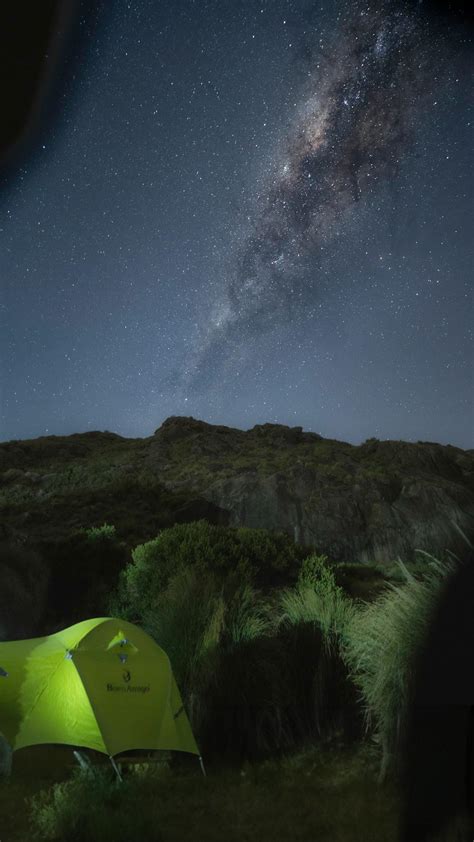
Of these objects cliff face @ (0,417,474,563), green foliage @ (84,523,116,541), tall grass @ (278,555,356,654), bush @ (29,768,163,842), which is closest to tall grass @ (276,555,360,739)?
tall grass @ (278,555,356,654)

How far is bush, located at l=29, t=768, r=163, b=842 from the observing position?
4.84 meters

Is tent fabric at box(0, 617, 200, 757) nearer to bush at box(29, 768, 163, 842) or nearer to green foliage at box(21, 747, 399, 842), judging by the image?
green foliage at box(21, 747, 399, 842)

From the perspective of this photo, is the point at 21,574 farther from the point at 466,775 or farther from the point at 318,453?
the point at 318,453

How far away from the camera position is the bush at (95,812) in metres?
4.84

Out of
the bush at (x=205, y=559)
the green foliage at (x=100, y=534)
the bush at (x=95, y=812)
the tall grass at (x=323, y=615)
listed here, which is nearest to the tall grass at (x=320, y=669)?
the tall grass at (x=323, y=615)

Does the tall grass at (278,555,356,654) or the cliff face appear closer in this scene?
the tall grass at (278,555,356,654)

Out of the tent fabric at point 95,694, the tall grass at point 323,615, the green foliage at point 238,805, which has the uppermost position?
the tall grass at point 323,615

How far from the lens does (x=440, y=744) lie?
3.48 meters

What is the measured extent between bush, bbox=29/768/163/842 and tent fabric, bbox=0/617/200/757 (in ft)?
1.91

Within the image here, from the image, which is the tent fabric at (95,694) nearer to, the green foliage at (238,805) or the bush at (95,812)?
the green foliage at (238,805)

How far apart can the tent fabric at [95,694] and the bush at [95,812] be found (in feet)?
1.91

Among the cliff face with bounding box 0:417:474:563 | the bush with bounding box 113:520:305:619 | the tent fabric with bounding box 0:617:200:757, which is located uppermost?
the cliff face with bounding box 0:417:474:563

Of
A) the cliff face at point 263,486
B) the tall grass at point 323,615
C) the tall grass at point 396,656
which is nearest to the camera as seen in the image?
the tall grass at point 396,656

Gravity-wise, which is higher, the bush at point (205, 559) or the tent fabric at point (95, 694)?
the bush at point (205, 559)
